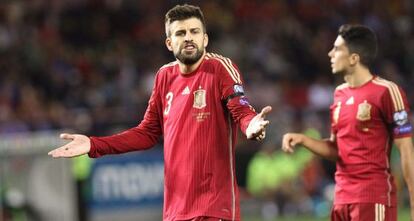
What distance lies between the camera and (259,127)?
6027 millimetres

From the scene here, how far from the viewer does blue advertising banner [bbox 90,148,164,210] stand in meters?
14.5

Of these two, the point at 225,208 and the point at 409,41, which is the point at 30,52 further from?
the point at 225,208

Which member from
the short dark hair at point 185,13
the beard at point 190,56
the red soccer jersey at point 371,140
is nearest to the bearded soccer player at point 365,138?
the red soccer jersey at point 371,140

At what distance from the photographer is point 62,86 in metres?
19.0

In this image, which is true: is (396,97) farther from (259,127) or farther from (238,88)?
(259,127)

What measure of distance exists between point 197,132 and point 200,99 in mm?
207

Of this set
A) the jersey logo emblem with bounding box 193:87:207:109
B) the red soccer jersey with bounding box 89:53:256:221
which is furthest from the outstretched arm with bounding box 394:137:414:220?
the jersey logo emblem with bounding box 193:87:207:109

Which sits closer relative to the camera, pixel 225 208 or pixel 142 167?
pixel 225 208

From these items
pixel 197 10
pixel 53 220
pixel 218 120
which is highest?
pixel 197 10

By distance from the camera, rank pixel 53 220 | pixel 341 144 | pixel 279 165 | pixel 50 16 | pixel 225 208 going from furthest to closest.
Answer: pixel 50 16 < pixel 279 165 < pixel 53 220 < pixel 341 144 < pixel 225 208

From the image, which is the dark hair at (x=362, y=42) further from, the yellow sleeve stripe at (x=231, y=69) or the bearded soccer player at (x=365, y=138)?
A: the yellow sleeve stripe at (x=231, y=69)

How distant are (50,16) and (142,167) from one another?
22.6 feet

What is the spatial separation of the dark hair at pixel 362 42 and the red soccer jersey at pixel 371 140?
0.21m

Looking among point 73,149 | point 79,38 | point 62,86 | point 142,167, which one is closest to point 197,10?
point 73,149
